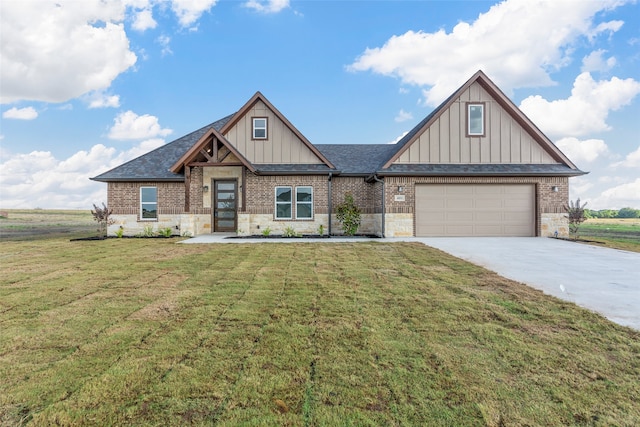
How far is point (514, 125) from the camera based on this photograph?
14422mm

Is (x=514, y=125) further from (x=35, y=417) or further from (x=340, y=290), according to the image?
(x=35, y=417)

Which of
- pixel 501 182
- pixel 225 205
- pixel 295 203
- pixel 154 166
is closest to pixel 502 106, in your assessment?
pixel 501 182

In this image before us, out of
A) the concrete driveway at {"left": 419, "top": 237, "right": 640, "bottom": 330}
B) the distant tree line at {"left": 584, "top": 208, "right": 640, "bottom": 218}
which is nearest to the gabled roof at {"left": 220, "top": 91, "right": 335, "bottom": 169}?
the concrete driveway at {"left": 419, "top": 237, "right": 640, "bottom": 330}

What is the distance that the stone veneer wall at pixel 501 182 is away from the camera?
14039mm

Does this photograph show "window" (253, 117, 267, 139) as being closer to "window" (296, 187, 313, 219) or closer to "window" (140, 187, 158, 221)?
"window" (296, 187, 313, 219)

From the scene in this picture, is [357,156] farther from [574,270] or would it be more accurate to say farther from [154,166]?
[574,270]

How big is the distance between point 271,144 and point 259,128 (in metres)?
1.00

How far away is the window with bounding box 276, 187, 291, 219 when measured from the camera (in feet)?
49.9

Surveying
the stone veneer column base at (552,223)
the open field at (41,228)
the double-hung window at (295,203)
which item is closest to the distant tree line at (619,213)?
the stone veneer column base at (552,223)

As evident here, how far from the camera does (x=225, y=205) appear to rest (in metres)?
15.6

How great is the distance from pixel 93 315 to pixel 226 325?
6.40 ft

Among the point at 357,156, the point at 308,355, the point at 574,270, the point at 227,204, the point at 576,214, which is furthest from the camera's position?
the point at 357,156

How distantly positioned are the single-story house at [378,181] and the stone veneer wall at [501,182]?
0.05m

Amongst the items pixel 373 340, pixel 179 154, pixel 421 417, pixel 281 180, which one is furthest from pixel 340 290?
pixel 179 154
